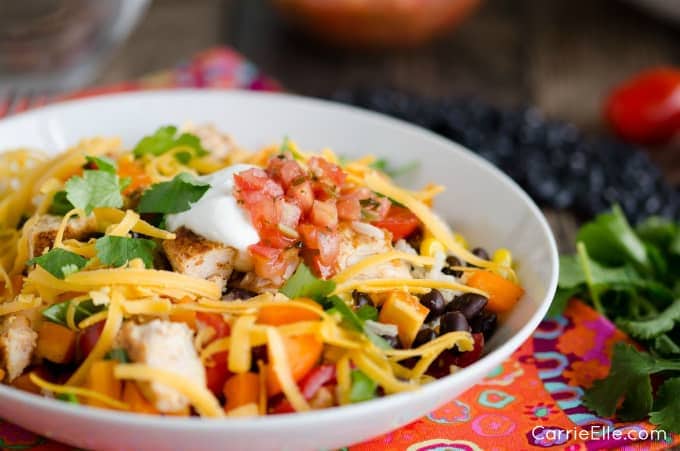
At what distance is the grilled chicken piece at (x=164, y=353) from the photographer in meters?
3.46

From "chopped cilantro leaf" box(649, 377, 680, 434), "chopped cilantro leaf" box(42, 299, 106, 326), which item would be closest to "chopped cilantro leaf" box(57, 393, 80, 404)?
"chopped cilantro leaf" box(42, 299, 106, 326)

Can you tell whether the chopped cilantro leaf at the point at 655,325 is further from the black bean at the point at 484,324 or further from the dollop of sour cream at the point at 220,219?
the dollop of sour cream at the point at 220,219

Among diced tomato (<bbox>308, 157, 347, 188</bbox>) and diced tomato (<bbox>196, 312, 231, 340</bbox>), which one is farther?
diced tomato (<bbox>308, 157, 347, 188</bbox>)

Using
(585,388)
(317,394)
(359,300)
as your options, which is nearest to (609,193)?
(585,388)

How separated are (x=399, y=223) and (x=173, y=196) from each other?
127 centimetres

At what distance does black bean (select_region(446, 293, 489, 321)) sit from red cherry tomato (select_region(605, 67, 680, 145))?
15.0ft

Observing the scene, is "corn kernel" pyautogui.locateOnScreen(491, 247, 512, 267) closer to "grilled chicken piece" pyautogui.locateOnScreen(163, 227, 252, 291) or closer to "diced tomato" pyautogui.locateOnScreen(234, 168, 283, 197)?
"diced tomato" pyautogui.locateOnScreen(234, 168, 283, 197)

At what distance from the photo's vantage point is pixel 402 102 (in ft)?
25.6

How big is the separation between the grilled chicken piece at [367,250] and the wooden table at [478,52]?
4642 mm

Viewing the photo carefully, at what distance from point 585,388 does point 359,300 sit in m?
1.42

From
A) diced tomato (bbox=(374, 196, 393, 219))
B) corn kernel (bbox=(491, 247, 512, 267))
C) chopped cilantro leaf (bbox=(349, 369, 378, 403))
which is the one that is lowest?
chopped cilantro leaf (bbox=(349, 369, 378, 403))

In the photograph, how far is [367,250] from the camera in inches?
177

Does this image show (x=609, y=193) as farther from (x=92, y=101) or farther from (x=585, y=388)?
(x=92, y=101)

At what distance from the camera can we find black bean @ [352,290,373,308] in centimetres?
419
